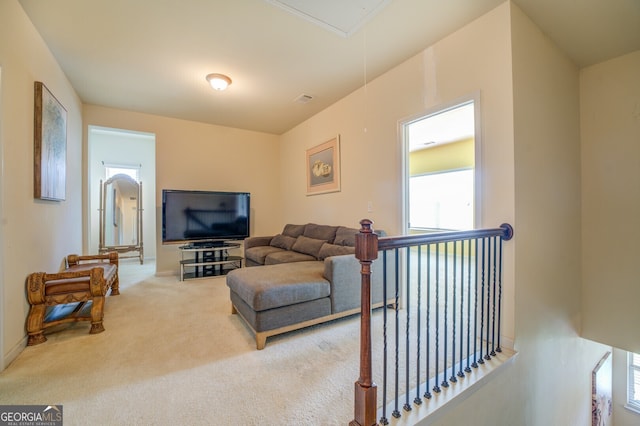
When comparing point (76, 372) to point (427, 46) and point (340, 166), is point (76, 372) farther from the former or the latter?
point (427, 46)

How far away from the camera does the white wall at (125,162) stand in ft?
16.4

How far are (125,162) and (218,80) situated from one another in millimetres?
3779

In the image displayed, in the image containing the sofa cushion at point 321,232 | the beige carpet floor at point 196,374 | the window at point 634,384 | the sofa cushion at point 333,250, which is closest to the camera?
the beige carpet floor at point 196,374

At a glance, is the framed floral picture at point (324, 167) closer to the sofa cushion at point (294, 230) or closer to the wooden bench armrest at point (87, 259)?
the sofa cushion at point (294, 230)

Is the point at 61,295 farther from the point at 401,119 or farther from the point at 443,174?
the point at 443,174

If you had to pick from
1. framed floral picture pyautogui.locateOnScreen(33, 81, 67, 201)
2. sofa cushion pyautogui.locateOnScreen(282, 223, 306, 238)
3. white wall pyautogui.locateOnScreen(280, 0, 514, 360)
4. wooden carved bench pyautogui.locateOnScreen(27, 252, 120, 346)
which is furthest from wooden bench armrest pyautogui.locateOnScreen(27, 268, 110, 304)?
white wall pyautogui.locateOnScreen(280, 0, 514, 360)

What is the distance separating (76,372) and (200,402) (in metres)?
0.97

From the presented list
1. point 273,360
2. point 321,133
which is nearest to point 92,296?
point 273,360

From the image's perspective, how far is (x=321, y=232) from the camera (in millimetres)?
3789

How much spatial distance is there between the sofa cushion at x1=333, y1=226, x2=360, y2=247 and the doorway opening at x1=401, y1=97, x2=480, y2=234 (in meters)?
1.47

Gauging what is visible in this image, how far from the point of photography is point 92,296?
226 cm

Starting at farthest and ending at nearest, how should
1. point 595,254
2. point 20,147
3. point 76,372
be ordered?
point 595,254 → point 20,147 → point 76,372

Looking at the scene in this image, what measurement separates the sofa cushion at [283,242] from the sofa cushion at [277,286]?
1.60 m

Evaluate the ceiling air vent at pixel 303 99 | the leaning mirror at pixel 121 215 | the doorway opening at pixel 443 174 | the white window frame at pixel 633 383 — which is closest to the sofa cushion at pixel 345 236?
the doorway opening at pixel 443 174
